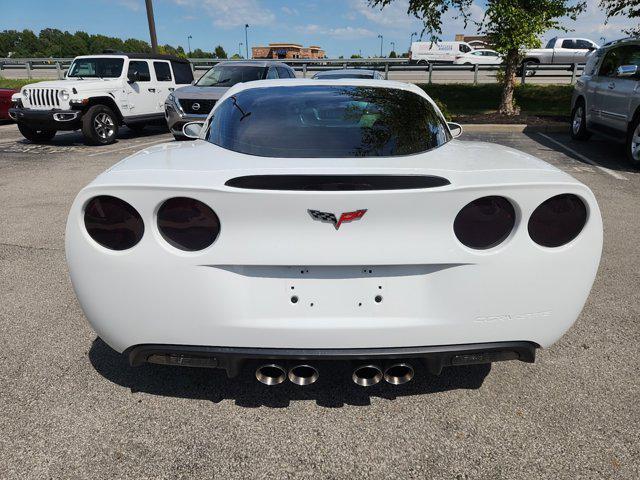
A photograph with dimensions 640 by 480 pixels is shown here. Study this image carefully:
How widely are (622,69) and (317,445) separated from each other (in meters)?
8.27

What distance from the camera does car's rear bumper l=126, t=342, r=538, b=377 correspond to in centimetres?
198

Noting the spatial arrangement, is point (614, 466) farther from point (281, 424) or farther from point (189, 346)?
point (189, 346)

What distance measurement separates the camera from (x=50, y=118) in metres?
10.6

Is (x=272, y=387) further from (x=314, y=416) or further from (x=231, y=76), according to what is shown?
(x=231, y=76)

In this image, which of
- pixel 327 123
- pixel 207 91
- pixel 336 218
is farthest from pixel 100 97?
pixel 336 218

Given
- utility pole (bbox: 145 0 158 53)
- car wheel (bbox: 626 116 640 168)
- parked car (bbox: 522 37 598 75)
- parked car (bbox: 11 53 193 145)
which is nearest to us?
car wheel (bbox: 626 116 640 168)

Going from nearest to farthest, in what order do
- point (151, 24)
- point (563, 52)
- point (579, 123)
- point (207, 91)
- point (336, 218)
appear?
point (336, 218)
point (207, 91)
point (579, 123)
point (151, 24)
point (563, 52)

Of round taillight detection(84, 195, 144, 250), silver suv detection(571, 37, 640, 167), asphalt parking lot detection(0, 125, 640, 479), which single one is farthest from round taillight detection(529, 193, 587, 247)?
silver suv detection(571, 37, 640, 167)

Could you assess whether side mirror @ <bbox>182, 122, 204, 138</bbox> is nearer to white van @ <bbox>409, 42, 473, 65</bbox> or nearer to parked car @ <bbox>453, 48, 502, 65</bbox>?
parked car @ <bbox>453, 48, 502, 65</bbox>

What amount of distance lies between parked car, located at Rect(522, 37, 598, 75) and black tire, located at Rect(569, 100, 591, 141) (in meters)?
20.3

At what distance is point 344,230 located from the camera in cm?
187

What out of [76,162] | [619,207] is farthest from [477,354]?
[76,162]

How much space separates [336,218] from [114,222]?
888 millimetres

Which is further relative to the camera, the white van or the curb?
the white van
